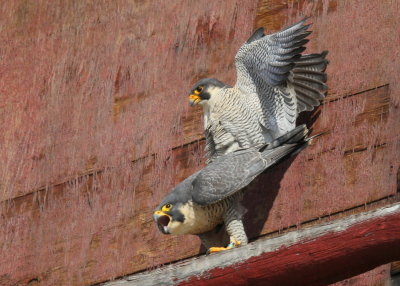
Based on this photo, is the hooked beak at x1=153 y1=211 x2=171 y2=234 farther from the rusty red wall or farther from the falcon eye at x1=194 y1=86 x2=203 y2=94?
the falcon eye at x1=194 y1=86 x2=203 y2=94

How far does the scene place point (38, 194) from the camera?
18.7ft

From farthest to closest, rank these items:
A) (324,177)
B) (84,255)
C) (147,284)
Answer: (84,255), (324,177), (147,284)

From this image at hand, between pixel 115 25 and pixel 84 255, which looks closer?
pixel 84 255

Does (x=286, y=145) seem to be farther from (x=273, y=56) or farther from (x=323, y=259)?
(x=323, y=259)

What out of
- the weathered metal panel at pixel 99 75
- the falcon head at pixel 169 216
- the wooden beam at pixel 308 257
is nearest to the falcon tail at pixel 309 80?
the weathered metal panel at pixel 99 75

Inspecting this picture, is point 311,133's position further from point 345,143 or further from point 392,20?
point 392,20

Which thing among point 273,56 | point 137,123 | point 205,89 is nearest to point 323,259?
point 273,56

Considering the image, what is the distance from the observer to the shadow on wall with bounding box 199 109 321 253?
4.86 m

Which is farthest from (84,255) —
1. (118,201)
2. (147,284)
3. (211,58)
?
(147,284)

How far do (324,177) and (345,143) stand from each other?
0.16m

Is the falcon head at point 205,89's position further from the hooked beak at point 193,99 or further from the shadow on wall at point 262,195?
the shadow on wall at point 262,195

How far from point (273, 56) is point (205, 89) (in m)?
0.37

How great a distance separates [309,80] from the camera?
4895 millimetres

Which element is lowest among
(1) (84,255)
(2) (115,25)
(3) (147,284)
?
(3) (147,284)
